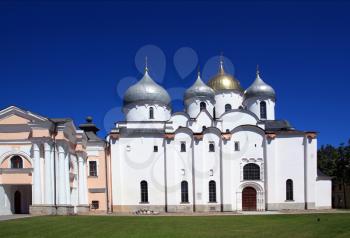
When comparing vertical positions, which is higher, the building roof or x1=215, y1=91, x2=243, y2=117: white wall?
x1=215, y1=91, x2=243, y2=117: white wall

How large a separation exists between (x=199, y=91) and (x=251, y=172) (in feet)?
38.4

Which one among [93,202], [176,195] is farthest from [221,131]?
[93,202]

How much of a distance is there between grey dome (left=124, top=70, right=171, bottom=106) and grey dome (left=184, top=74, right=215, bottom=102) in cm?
295

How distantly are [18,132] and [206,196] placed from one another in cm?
1965

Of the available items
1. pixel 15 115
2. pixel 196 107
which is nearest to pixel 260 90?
pixel 196 107

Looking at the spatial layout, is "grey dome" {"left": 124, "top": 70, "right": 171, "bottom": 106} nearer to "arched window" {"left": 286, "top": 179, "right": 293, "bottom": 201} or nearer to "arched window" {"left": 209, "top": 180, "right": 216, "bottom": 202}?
"arched window" {"left": 209, "top": 180, "right": 216, "bottom": 202}

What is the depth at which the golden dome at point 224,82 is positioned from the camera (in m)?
48.4

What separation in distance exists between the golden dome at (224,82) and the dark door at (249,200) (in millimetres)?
13550

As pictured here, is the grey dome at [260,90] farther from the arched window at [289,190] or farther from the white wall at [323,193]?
the white wall at [323,193]

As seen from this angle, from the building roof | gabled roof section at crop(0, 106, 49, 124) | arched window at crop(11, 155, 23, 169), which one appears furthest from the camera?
the building roof

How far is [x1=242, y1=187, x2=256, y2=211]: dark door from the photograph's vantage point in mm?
41031

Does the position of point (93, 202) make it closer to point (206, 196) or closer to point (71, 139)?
point (71, 139)

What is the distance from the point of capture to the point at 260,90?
155ft

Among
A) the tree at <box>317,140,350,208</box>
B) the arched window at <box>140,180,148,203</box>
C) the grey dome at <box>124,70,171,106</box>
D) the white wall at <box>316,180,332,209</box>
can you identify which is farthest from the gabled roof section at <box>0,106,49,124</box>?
the tree at <box>317,140,350,208</box>
